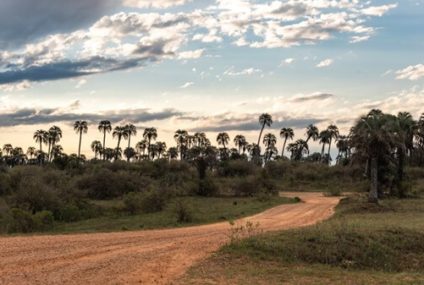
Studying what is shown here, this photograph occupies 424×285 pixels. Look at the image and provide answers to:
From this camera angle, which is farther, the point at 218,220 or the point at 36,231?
the point at 218,220

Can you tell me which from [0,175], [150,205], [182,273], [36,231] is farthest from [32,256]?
[0,175]

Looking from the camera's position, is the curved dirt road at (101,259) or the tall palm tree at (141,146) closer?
the curved dirt road at (101,259)

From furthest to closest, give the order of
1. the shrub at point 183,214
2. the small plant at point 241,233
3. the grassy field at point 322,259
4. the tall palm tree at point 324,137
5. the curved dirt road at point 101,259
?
the tall palm tree at point 324,137
the shrub at point 183,214
the small plant at point 241,233
the grassy field at point 322,259
the curved dirt road at point 101,259

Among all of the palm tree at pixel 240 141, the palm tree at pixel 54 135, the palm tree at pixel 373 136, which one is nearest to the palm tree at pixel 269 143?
the palm tree at pixel 240 141

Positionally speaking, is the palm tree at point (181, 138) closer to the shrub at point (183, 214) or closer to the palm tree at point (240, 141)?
the palm tree at point (240, 141)

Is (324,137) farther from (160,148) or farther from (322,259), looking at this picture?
(322,259)

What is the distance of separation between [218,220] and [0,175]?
122 ft

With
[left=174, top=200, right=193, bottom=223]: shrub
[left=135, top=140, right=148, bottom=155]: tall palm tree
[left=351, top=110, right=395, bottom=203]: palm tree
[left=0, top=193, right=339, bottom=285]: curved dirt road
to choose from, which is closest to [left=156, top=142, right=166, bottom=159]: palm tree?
[left=135, top=140, right=148, bottom=155]: tall palm tree

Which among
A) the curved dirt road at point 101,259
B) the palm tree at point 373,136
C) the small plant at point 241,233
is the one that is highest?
the palm tree at point 373,136

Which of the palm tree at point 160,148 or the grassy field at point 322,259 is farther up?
the palm tree at point 160,148

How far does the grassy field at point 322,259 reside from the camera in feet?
44.3

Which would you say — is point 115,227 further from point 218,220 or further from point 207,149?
point 207,149

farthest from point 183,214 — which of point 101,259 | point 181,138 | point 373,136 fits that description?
point 181,138

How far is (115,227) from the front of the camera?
2880 centimetres
